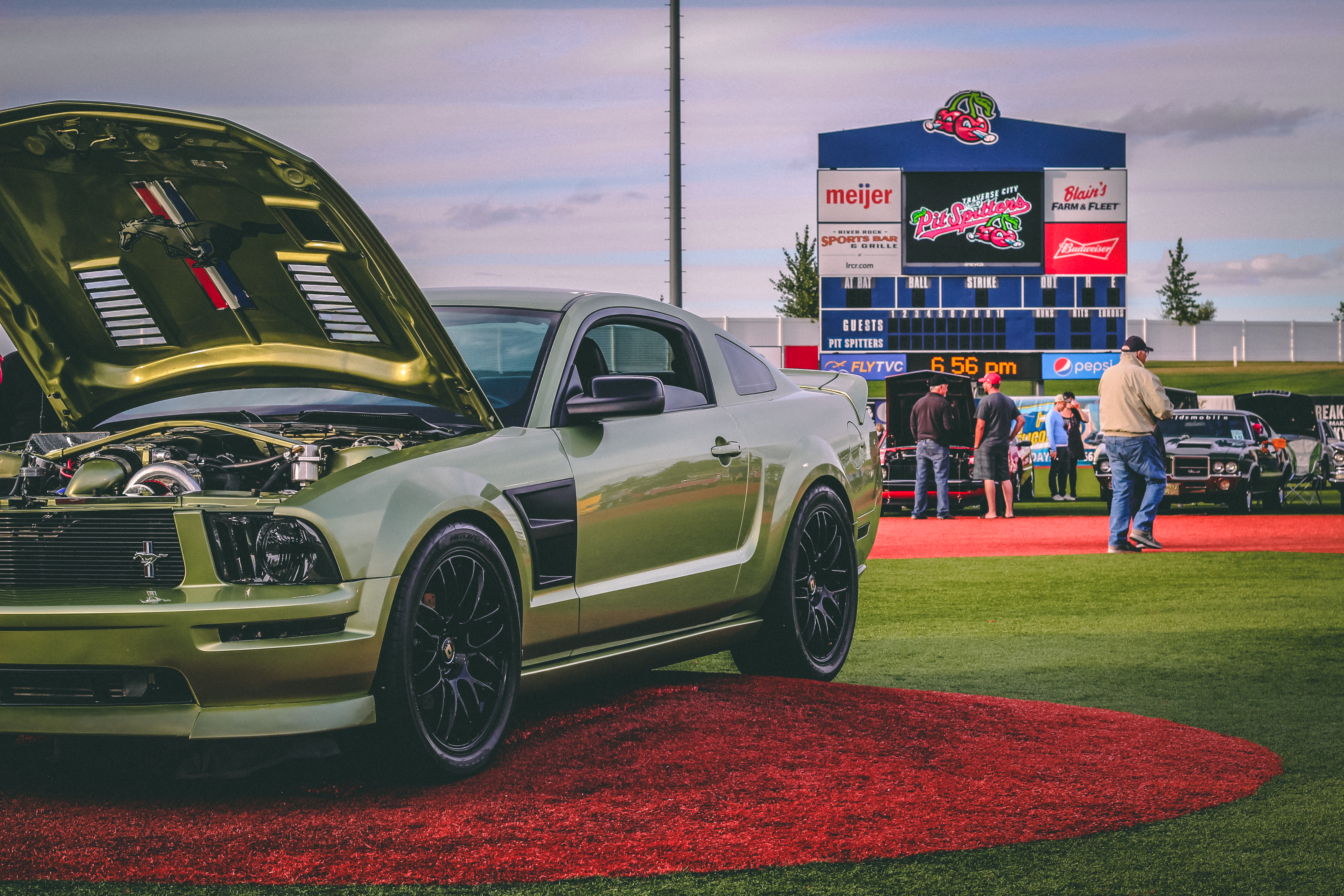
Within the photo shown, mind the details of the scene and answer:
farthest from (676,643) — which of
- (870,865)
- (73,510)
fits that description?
(73,510)

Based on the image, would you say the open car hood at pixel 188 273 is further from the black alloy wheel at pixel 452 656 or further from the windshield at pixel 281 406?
the black alloy wheel at pixel 452 656

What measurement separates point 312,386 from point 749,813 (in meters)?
2.25

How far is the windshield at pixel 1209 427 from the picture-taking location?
2047 centimetres

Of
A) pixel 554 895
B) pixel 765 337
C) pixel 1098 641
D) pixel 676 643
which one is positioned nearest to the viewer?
pixel 554 895

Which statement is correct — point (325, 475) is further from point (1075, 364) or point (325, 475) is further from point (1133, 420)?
point (1075, 364)

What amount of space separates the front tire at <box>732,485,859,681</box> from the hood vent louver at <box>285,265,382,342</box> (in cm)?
218

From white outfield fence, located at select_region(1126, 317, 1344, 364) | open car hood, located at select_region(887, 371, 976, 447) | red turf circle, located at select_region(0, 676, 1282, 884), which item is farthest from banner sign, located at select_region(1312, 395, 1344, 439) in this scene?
white outfield fence, located at select_region(1126, 317, 1344, 364)

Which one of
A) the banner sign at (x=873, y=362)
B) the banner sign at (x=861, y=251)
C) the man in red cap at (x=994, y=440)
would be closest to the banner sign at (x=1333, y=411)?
the banner sign at (x=873, y=362)

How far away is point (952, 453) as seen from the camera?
68.6 feet

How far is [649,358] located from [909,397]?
56.8 feet

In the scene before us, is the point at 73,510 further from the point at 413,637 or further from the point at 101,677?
the point at 413,637

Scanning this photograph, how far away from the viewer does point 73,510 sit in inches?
161

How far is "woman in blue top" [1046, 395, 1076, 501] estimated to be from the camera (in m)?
Answer: 23.0

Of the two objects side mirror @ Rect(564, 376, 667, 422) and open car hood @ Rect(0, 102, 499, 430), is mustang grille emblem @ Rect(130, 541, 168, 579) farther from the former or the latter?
side mirror @ Rect(564, 376, 667, 422)
